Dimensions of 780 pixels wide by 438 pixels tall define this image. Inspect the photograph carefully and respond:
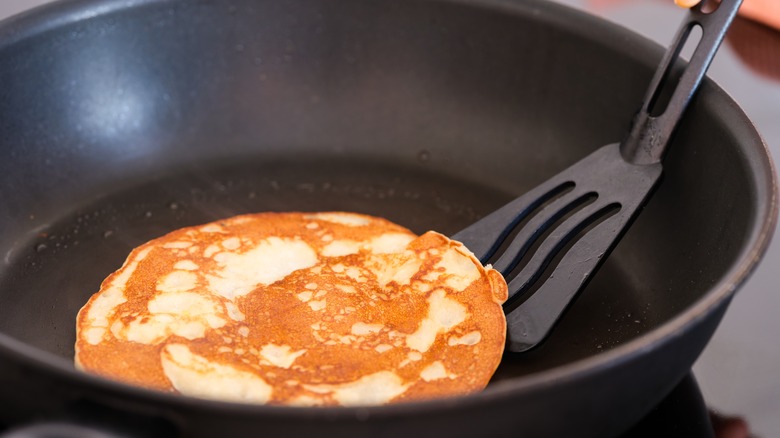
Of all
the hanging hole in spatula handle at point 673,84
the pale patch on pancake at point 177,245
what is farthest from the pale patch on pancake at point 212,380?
the hanging hole in spatula handle at point 673,84

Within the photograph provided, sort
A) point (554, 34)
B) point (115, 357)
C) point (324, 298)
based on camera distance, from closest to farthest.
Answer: point (115, 357) < point (324, 298) < point (554, 34)

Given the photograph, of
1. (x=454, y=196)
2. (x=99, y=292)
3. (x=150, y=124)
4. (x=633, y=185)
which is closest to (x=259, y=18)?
(x=150, y=124)

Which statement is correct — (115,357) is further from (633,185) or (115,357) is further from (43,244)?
(633,185)

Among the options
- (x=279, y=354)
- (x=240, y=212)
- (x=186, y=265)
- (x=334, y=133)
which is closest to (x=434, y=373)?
(x=279, y=354)

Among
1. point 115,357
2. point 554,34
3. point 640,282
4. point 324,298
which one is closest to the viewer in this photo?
point 115,357

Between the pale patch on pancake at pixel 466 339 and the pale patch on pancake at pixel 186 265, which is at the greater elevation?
the pale patch on pancake at pixel 466 339

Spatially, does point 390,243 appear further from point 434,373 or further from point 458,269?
point 434,373

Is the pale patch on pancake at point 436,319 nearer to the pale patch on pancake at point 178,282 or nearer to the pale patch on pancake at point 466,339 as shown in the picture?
the pale patch on pancake at point 466,339
